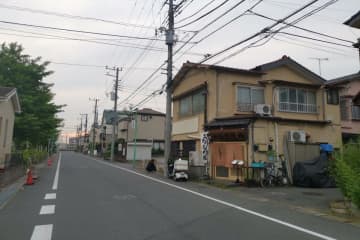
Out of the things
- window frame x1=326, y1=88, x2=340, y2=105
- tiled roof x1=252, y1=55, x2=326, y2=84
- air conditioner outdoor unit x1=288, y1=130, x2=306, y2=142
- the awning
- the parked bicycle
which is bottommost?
the parked bicycle

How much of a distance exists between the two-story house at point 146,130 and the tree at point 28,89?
1856cm

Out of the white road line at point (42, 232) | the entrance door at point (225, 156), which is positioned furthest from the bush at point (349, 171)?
the entrance door at point (225, 156)

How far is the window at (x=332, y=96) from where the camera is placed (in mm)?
22061

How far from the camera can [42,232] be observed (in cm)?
662

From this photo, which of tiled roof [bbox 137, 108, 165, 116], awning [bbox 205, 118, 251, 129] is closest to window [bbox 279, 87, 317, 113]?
awning [bbox 205, 118, 251, 129]

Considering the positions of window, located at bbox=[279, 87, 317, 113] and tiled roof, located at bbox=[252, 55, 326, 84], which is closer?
window, located at bbox=[279, 87, 317, 113]

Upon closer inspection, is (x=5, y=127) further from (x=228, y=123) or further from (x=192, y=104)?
(x=228, y=123)

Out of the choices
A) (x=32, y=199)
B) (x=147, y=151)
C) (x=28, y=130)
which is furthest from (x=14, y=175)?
(x=147, y=151)

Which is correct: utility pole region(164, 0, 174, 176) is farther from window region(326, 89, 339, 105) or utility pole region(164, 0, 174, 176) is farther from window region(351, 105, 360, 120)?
window region(351, 105, 360, 120)

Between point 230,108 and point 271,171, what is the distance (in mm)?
5096

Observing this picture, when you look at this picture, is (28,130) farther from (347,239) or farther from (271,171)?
(347,239)

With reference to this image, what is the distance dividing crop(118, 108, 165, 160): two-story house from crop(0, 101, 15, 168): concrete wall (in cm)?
2430

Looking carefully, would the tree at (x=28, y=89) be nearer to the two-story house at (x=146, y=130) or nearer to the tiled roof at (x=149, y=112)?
the two-story house at (x=146, y=130)

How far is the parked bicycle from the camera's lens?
53.2 feet
